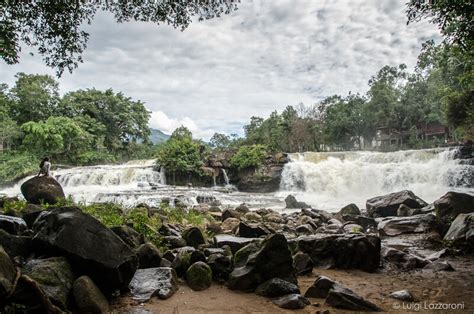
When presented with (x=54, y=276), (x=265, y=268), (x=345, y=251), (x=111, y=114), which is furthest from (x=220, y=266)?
(x=111, y=114)

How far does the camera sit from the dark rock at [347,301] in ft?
12.3

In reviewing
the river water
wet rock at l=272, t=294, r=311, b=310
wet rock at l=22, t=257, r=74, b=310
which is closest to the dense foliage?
the river water

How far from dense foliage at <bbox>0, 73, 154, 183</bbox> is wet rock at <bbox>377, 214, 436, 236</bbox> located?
2502 cm

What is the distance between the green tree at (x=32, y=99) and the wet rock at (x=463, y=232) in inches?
1370

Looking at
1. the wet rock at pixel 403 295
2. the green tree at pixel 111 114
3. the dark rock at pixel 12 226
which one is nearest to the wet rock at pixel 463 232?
the wet rock at pixel 403 295

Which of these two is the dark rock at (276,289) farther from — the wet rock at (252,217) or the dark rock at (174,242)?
the wet rock at (252,217)

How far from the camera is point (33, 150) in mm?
27438

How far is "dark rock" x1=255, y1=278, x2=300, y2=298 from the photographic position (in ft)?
13.5

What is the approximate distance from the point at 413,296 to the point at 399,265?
1634 millimetres

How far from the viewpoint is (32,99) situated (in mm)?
30312

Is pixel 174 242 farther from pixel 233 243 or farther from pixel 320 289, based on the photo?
pixel 320 289

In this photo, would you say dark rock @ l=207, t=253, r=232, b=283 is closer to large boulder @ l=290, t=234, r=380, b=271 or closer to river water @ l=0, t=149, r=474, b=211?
large boulder @ l=290, t=234, r=380, b=271

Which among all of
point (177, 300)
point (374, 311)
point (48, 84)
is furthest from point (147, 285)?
point (48, 84)

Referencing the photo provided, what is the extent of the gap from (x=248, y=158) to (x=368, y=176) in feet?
31.0
